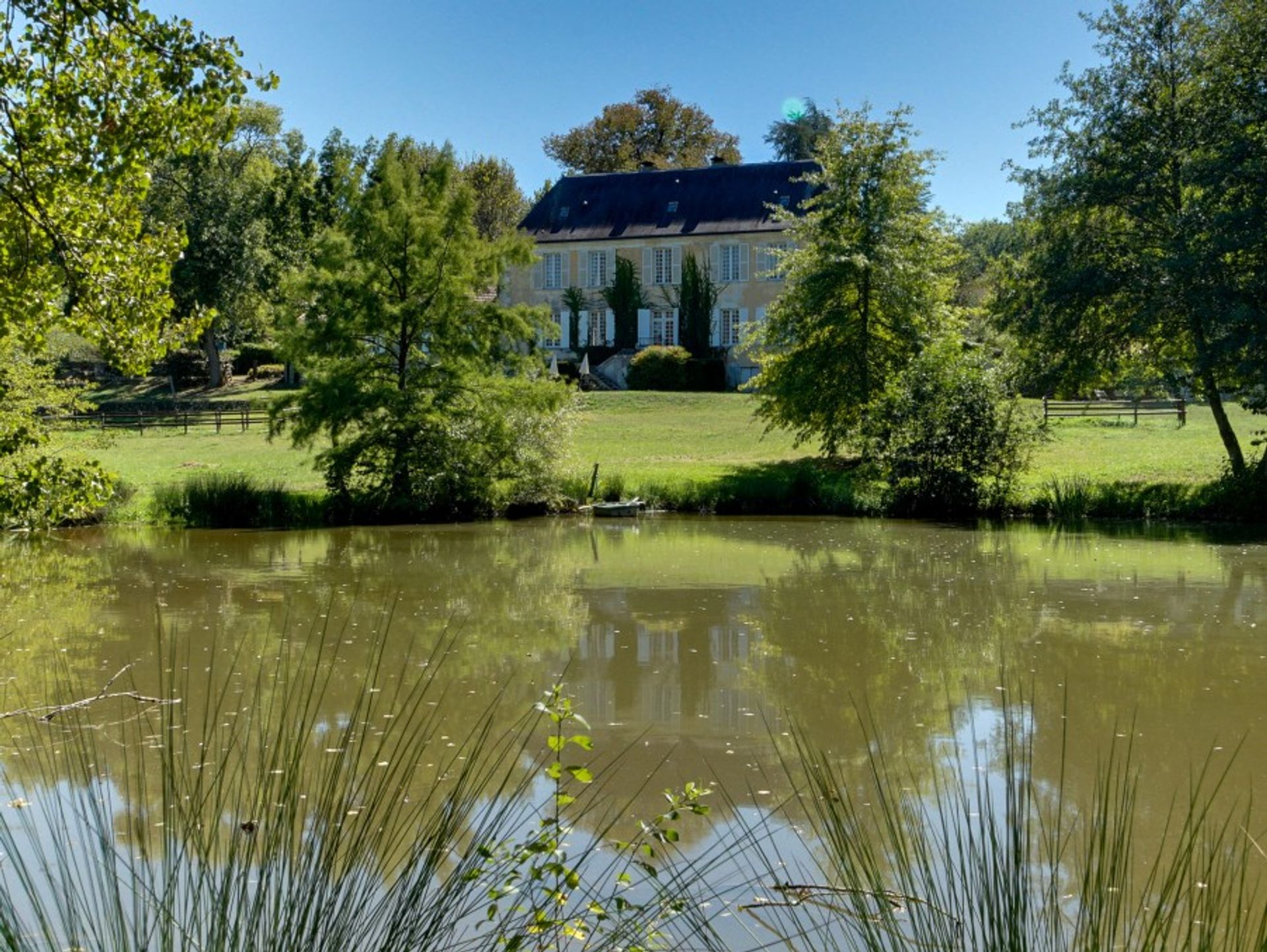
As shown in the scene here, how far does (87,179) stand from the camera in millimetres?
6922

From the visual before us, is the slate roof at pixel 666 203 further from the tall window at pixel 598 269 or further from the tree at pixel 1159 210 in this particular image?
the tree at pixel 1159 210

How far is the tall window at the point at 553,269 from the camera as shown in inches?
1884

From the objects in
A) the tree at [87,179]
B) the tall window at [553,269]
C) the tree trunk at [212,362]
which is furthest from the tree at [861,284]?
the tree trunk at [212,362]

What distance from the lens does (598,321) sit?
156ft

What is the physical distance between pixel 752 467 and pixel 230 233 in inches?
1113

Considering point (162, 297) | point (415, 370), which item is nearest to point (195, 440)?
point (415, 370)

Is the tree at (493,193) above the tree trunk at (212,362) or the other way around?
above

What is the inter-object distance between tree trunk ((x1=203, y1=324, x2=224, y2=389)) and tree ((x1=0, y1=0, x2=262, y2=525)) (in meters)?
40.7

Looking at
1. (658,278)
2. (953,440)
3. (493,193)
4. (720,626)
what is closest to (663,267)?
(658,278)

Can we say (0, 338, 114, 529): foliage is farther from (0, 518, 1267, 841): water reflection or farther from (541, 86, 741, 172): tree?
(541, 86, 741, 172): tree

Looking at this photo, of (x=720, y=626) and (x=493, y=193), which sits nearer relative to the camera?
(x=720, y=626)

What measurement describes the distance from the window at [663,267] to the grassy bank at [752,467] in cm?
1380

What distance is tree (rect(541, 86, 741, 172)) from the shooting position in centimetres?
5616

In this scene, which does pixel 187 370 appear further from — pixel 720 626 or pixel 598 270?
pixel 720 626
